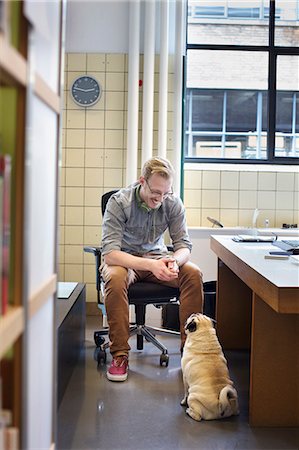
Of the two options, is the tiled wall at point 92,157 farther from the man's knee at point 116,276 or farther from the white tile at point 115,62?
the man's knee at point 116,276

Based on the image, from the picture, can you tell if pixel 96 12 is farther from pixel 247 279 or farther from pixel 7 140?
pixel 7 140

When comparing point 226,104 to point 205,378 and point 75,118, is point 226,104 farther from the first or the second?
point 205,378

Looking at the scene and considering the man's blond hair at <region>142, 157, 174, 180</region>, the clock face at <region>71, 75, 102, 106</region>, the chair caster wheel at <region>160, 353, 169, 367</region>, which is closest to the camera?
the man's blond hair at <region>142, 157, 174, 180</region>

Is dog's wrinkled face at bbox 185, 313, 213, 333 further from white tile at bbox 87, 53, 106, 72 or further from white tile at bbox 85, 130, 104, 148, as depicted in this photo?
white tile at bbox 87, 53, 106, 72

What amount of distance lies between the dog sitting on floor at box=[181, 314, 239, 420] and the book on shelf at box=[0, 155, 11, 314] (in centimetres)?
150

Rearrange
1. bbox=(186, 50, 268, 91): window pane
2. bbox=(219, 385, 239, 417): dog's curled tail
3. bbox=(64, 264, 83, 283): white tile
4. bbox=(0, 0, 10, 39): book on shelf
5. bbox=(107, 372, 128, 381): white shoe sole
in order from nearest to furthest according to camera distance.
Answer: bbox=(0, 0, 10, 39): book on shelf
bbox=(219, 385, 239, 417): dog's curled tail
bbox=(107, 372, 128, 381): white shoe sole
bbox=(64, 264, 83, 283): white tile
bbox=(186, 50, 268, 91): window pane

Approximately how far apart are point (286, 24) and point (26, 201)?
4009mm

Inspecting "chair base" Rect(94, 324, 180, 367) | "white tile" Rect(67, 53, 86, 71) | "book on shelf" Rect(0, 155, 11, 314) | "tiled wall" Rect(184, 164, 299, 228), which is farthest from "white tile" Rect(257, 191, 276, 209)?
"book on shelf" Rect(0, 155, 11, 314)

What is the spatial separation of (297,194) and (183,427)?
2.59m

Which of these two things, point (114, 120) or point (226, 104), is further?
point (226, 104)

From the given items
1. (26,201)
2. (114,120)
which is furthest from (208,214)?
(26,201)

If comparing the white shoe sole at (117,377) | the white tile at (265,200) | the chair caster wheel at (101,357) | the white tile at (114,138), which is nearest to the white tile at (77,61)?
the white tile at (114,138)

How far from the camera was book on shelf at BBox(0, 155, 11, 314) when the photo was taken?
0.84 metres

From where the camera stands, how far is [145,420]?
7.18 ft
